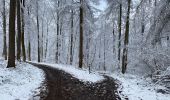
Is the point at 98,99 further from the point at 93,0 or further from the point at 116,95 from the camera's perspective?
the point at 93,0

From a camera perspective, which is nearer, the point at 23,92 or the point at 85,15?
the point at 23,92

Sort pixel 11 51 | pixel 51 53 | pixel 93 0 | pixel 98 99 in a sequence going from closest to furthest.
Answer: pixel 98 99
pixel 11 51
pixel 93 0
pixel 51 53

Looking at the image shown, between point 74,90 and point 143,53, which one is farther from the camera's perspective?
→ point 143,53

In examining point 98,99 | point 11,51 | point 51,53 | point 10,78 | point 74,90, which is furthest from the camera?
point 51,53

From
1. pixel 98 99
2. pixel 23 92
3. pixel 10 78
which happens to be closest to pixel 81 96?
pixel 98 99

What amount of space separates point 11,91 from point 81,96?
337 centimetres

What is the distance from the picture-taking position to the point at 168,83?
14562 mm

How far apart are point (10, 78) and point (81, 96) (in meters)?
5.17

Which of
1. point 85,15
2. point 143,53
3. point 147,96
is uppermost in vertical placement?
point 85,15

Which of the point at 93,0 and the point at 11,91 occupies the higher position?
the point at 93,0

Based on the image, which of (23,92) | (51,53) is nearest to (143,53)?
(23,92)

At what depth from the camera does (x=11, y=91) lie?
1138cm

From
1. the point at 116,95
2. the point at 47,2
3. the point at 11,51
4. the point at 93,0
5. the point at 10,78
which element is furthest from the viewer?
the point at 47,2

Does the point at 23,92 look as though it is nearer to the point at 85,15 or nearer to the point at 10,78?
the point at 10,78
